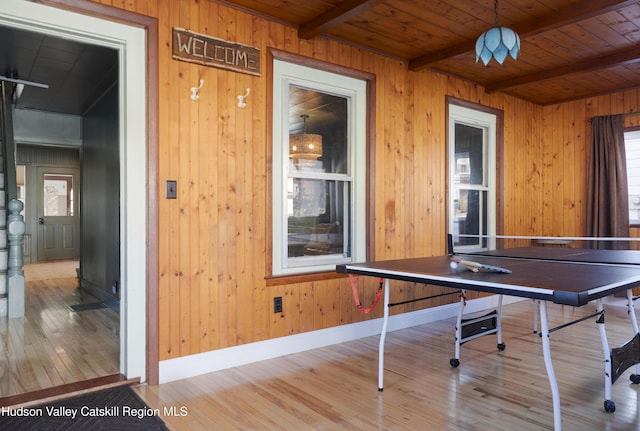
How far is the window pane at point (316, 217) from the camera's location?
142 inches

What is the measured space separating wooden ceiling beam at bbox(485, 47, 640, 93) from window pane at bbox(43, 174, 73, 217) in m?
9.09

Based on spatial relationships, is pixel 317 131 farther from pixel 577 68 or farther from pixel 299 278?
pixel 577 68

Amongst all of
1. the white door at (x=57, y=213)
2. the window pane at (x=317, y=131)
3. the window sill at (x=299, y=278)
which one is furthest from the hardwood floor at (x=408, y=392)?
the white door at (x=57, y=213)

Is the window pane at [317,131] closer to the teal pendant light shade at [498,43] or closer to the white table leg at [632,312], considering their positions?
the teal pendant light shade at [498,43]

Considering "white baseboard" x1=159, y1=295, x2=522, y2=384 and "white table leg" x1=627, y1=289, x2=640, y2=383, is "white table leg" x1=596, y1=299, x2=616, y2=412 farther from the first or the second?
"white baseboard" x1=159, y1=295, x2=522, y2=384

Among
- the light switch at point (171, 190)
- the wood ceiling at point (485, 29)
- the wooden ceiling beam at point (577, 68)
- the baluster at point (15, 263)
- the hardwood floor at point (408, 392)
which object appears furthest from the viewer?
the baluster at point (15, 263)

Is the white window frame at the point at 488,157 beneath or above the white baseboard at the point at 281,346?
above

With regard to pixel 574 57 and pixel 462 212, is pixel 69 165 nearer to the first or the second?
pixel 462 212

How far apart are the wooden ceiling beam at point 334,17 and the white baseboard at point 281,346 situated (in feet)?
7.68

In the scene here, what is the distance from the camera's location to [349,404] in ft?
8.29

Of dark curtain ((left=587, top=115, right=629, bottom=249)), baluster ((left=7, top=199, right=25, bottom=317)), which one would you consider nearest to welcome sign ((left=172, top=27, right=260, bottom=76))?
baluster ((left=7, top=199, right=25, bottom=317))

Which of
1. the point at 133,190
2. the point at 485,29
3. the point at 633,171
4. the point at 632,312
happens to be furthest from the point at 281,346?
the point at 633,171

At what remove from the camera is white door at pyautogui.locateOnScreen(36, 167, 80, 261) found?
9.69m

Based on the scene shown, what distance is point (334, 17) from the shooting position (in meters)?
3.14
